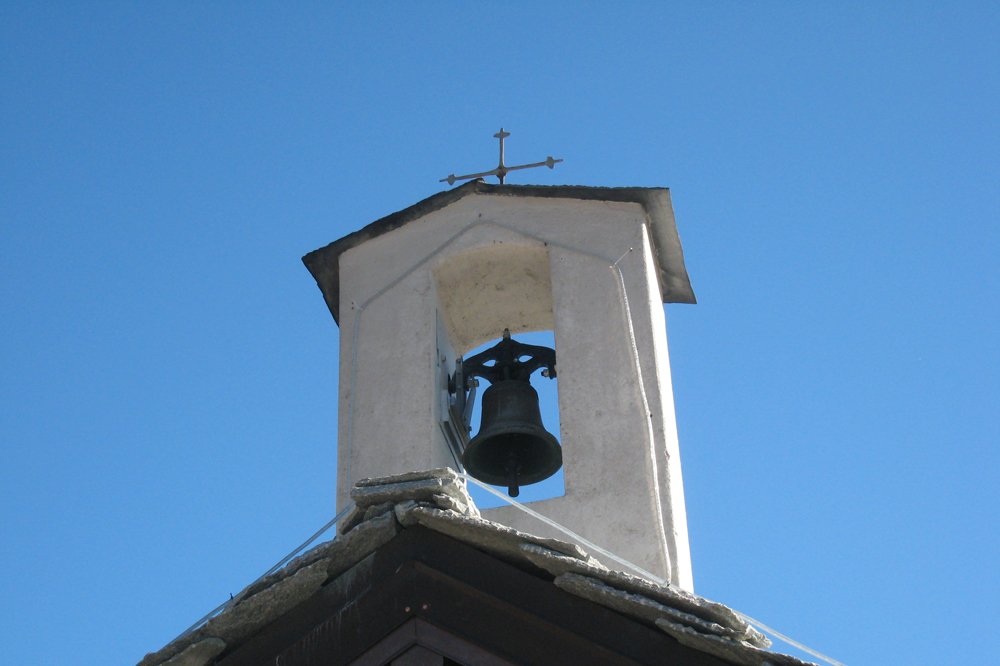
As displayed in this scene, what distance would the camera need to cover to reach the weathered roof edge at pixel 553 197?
6.48 m

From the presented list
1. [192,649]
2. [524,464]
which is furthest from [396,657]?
[524,464]

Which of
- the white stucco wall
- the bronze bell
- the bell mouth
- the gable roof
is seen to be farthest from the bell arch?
the gable roof

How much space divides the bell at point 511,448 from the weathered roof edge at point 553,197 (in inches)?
38.9

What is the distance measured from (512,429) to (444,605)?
103 inches

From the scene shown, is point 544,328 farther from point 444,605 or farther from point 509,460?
point 444,605

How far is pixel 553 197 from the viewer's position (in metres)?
6.57

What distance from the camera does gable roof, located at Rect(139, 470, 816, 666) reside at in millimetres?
3133

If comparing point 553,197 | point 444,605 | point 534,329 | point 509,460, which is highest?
point 553,197

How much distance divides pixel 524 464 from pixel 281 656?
2905 millimetres

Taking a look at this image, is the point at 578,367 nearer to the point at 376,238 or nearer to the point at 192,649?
the point at 376,238

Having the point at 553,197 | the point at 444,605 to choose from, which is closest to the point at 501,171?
the point at 553,197

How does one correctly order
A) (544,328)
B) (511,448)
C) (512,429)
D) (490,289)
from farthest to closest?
(544,328), (490,289), (511,448), (512,429)

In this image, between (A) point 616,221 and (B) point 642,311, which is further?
(A) point 616,221

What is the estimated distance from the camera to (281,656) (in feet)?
11.0
